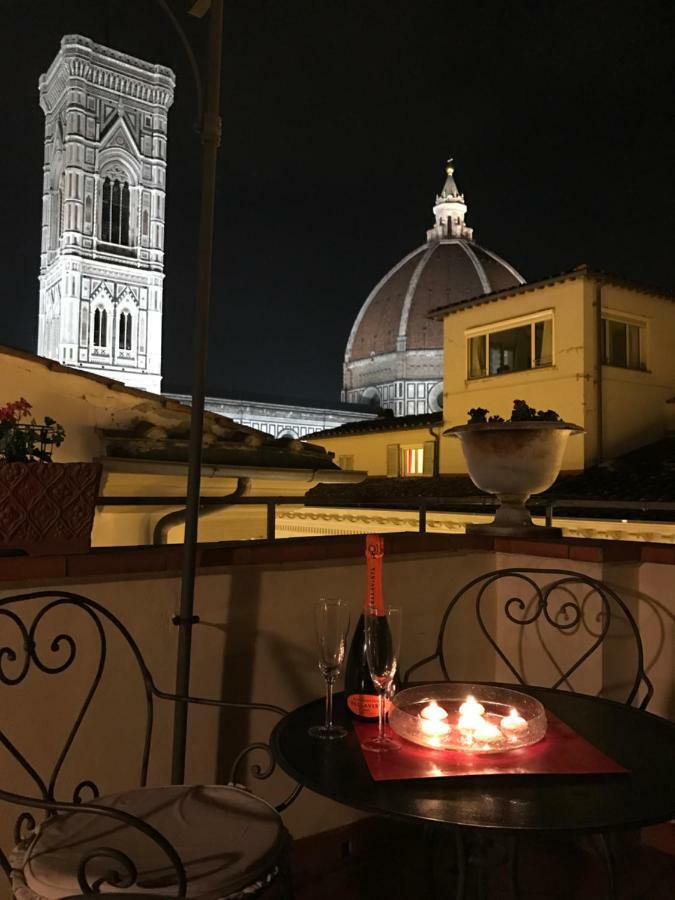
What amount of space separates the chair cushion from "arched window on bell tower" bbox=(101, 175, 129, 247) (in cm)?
5097

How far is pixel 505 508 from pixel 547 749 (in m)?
1.82

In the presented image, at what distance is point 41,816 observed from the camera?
192 centimetres

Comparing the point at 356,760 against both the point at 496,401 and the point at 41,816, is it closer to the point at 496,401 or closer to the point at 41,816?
the point at 41,816

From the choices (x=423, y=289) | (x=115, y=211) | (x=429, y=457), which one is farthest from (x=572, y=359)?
(x=115, y=211)

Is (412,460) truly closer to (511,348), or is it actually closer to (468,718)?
(511,348)

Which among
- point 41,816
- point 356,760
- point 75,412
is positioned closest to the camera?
point 356,760

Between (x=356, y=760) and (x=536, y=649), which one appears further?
(x=536, y=649)

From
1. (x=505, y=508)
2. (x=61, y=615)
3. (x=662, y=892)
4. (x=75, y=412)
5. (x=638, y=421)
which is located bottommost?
(x=662, y=892)

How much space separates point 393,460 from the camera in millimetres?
20344

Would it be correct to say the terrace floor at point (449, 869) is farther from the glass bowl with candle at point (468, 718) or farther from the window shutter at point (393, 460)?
the window shutter at point (393, 460)

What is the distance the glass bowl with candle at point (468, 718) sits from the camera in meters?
1.55

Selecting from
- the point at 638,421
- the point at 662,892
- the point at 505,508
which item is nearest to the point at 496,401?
the point at 638,421

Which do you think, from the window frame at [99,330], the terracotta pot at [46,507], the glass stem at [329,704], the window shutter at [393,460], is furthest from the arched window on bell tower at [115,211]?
the glass stem at [329,704]

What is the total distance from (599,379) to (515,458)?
43.3ft
